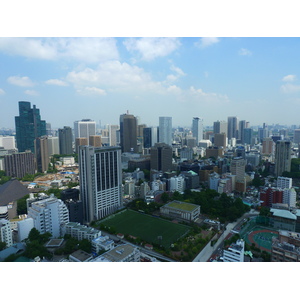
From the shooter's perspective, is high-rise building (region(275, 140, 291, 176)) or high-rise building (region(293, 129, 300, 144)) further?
high-rise building (region(293, 129, 300, 144))

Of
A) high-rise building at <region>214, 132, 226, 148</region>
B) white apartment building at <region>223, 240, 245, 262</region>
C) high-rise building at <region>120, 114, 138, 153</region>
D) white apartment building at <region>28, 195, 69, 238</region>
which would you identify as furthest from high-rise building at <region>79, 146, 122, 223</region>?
high-rise building at <region>214, 132, 226, 148</region>

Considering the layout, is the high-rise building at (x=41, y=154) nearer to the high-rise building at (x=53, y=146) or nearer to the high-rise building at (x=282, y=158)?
the high-rise building at (x=53, y=146)

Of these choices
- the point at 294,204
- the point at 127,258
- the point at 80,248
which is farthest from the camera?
the point at 294,204

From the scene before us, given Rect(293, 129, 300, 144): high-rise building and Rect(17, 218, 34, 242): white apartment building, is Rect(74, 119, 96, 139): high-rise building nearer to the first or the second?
Rect(17, 218, 34, 242): white apartment building

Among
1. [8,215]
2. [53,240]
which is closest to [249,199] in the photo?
[53,240]

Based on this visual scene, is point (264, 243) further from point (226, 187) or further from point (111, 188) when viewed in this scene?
point (111, 188)

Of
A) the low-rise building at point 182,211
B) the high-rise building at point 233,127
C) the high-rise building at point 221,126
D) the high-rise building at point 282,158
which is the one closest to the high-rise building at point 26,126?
the low-rise building at point 182,211
